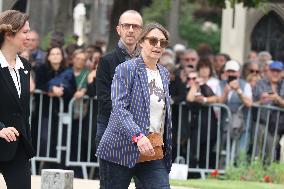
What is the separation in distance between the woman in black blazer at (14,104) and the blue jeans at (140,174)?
2.26ft

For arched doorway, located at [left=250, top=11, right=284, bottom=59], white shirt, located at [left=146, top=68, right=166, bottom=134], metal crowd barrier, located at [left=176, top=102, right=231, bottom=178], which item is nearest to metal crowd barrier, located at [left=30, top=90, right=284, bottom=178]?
metal crowd barrier, located at [left=176, top=102, right=231, bottom=178]

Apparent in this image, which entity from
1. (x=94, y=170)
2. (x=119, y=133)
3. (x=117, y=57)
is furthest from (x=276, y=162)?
(x=119, y=133)

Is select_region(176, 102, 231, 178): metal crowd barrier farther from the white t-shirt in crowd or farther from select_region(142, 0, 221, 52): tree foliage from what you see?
select_region(142, 0, 221, 52): tree foliage

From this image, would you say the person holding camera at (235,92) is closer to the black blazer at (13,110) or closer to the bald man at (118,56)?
the bald man at (118,56)

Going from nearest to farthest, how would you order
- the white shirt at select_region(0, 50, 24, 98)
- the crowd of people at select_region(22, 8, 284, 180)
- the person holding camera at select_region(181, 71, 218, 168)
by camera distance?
1. the white shirt at select_region(0, 50, 24, 98)
2. the crowd of people at select_region(22, 8, 284, 180)
3. the person holding camera at select_region(181, 71, 218, 168)

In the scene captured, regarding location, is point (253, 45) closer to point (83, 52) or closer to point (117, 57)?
point (83, 52)

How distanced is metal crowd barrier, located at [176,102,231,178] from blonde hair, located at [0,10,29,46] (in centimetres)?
794

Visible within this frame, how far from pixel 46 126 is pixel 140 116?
767cm

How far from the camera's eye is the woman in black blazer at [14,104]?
339 inches

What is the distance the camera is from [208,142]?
55.3 ft

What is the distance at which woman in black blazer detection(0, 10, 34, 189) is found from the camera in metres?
8.61

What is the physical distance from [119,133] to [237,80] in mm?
8013

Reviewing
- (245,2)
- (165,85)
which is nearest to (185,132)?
(245,2)

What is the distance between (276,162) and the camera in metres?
16.1
